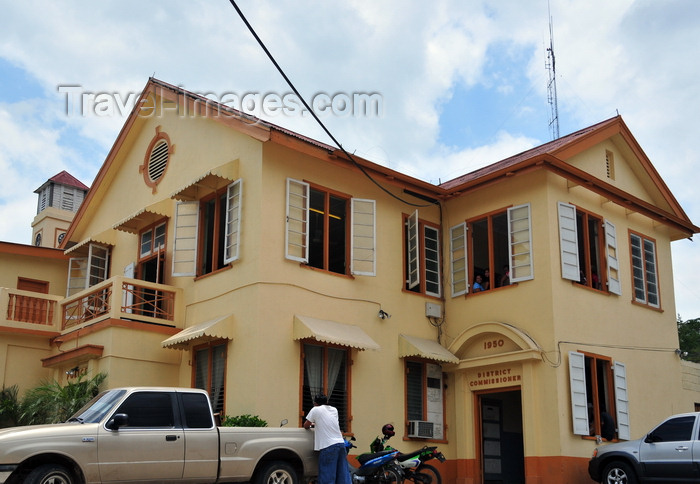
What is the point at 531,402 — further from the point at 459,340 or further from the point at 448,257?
the point at 448,257

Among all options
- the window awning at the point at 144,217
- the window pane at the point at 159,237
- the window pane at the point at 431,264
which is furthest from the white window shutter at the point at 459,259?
the window pane at the point at 159,237

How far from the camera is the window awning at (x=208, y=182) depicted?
1717 centimetres

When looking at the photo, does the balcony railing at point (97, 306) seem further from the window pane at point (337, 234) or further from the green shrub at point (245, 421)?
the green shrub at point (245, 421)

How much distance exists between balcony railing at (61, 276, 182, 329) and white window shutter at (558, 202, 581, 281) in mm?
8695

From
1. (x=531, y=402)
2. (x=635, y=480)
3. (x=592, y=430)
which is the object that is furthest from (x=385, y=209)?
(x=635, y=480)

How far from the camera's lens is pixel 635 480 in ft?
49.5

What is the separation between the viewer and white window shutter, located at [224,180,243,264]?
55.1 ft

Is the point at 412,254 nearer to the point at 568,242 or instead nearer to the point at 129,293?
the point at 568,242

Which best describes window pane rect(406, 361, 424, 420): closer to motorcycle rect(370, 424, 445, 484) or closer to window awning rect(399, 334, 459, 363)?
window awning rect(399, 334, 459, 363)

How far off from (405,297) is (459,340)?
5.26 ft

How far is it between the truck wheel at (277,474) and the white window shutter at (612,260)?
384 inches

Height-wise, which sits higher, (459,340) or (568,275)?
(568,275)

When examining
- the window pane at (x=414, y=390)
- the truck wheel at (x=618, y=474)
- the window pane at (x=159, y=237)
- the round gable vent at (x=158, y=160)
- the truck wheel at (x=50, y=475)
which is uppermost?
the round gable vent at (x=158, y=160)

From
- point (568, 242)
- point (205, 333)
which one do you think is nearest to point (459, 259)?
point (568, 242)
